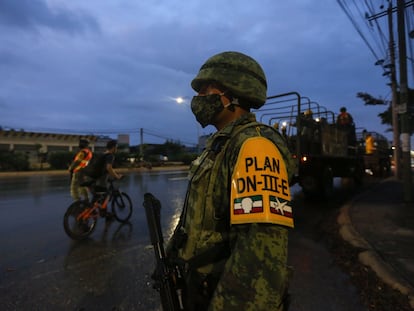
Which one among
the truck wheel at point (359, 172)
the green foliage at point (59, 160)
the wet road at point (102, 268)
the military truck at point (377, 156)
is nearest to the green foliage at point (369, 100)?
the military truck at point (377, 156)

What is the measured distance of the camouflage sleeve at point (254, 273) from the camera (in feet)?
3.38

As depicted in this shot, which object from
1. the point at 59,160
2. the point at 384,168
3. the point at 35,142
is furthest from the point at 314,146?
the point at 35,142

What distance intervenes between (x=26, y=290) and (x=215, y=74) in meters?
3.22

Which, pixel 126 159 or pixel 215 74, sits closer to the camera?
pixel 215 74

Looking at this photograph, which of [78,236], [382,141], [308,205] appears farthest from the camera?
[382,141]

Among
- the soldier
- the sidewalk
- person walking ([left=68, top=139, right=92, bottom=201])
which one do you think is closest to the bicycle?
person walking ([left=68, top=139, right=92, bottom=201])

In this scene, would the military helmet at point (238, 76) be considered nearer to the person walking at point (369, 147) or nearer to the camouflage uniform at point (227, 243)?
the camouflage uniform at point (227, 243)

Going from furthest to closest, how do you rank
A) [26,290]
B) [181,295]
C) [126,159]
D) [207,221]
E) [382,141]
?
[126,159] → [382,141] → [26,290] → [181,295] → [207,221]

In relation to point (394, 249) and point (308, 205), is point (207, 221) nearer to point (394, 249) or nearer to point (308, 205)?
point (394, 249)

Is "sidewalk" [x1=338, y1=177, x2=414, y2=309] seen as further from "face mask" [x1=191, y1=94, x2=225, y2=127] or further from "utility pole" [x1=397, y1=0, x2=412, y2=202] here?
"face mask" [x1=191, y1=94, x2=225, y2=127]

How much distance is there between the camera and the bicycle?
4.93m

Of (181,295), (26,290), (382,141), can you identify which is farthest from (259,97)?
(382,141)

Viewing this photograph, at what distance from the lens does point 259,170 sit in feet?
3.54

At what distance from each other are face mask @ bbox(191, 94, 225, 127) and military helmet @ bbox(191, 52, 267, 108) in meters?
0.08
